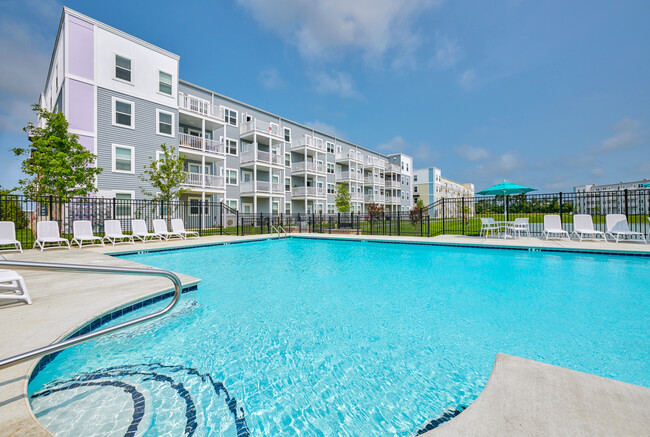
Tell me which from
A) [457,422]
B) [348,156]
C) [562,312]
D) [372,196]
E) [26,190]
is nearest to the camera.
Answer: [457,422]

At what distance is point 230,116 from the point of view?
2484 centimetres

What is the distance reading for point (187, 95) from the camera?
19.8m

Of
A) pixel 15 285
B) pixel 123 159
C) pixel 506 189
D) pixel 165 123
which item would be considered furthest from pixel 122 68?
pixel 506 189

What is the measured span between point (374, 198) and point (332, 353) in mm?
39024

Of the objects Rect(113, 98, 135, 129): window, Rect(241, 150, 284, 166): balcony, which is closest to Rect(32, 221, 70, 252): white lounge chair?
Rect(113, 98, 135, 129): window

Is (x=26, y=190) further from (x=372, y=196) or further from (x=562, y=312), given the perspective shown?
(x=372, y=196)

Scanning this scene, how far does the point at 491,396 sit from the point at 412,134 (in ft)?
146

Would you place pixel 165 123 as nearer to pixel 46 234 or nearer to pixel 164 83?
pixel 164 83

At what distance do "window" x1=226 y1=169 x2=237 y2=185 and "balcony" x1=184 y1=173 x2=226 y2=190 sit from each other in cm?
276

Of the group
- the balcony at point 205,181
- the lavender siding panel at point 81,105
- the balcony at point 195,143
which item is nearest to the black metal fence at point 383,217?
the balcony at point 205,181

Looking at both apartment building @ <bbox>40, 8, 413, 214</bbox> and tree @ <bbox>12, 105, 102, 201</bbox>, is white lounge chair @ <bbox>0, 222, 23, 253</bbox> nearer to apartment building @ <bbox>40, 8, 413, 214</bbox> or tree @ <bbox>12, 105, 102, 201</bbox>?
tree @ <bbox>12, 105, 102, 201</bbox>

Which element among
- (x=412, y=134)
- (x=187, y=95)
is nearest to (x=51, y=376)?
(x=187, y=95)

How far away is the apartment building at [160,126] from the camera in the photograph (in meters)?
15.1

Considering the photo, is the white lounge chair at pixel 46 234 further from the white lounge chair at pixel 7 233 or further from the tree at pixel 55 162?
the tree at pixel 55 162
